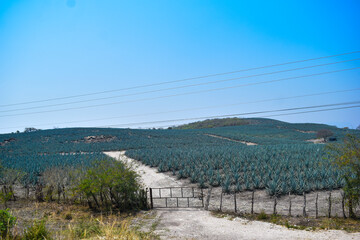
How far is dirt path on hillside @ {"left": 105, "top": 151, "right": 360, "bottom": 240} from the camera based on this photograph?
8891 millimetres

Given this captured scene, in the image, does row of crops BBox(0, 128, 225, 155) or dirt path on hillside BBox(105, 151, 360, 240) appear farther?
row of crops BBox(0, 128, 225, 155)

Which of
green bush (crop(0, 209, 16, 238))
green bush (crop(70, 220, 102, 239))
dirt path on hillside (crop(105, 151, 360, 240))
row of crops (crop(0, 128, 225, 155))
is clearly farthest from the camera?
row of crops (crop(0, 128, 225, 155))

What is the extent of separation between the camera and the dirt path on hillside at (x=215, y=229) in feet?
29.2

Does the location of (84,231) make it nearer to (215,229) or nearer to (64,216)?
(215,229)

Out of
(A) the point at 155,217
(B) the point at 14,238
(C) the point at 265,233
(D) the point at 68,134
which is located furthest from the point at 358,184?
(D) the point at 68,134

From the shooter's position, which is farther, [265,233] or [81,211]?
[81,211]

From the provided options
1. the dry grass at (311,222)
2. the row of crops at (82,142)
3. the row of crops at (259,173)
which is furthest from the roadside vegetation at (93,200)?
→ the row of crops at (82,142)

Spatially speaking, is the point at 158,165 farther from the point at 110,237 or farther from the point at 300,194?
the point at 110,237

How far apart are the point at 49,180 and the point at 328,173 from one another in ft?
59.0

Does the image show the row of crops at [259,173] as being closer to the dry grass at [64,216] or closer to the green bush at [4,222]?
the dry grass at [64,216]

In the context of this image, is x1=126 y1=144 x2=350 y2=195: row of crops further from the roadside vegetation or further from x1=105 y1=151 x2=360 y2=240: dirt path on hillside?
the roadside vegetation

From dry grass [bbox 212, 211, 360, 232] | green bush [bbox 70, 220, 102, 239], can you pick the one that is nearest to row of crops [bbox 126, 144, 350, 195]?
dry grass [bbox 212, 211, 360, 232]

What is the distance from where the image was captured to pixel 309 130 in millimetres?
89375

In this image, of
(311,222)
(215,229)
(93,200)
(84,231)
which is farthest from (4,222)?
(311,222)
